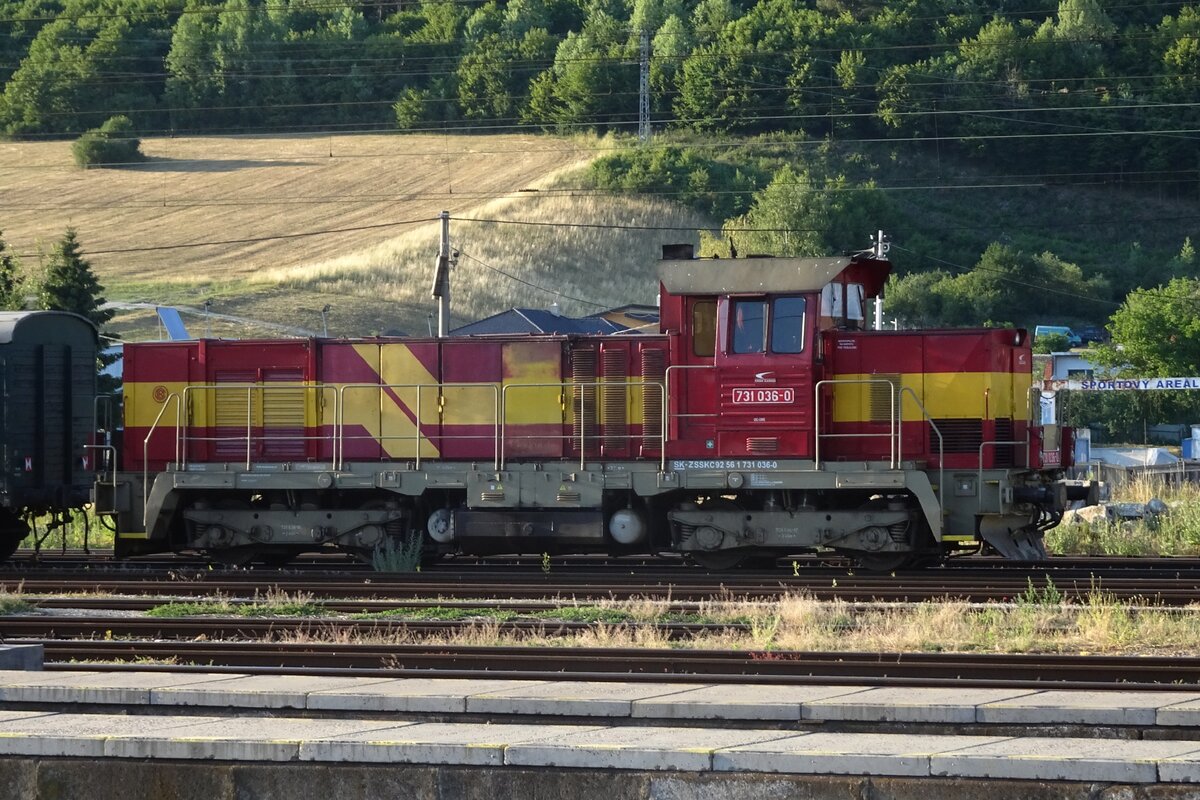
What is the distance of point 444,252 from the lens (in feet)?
111

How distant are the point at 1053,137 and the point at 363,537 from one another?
251 feet

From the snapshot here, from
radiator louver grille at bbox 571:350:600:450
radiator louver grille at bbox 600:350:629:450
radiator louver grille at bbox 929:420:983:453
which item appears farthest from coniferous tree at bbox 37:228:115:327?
radiator louver grille at bbox 929:420:983:453

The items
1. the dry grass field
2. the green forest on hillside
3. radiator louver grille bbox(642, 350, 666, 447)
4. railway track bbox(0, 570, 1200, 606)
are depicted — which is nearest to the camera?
railway track bbox(0, 570, 1200, 606)

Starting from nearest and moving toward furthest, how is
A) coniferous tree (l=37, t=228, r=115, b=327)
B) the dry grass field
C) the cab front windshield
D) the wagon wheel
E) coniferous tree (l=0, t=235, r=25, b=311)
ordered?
the cab front windshield → the wagon wheel → coniferous tree (l=0, t=235, r=25, b=311) → coniferous tree (l=37, t=228, r=115, b=327) → the dry grass field

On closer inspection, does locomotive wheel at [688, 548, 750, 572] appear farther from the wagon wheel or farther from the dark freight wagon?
the wagon wheel

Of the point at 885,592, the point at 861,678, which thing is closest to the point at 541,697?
the point at 861,678

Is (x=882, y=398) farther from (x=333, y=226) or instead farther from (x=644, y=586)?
(x=333, y=226)

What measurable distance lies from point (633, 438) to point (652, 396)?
553 mm

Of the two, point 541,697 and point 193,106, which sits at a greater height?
point 193,106

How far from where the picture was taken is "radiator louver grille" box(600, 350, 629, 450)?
18484mm

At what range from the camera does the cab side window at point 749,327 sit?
57.9 ft

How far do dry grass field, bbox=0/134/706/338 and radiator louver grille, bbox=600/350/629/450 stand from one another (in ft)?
117

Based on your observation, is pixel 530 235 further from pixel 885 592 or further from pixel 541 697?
pixel 541 697

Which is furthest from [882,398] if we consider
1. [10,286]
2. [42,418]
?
[10,286]
